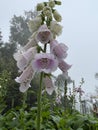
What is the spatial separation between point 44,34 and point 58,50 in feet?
0.46

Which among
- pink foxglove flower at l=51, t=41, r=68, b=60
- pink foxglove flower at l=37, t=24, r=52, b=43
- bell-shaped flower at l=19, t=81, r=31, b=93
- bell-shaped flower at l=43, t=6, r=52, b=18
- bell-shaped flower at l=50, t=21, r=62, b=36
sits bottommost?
bell-shaped flower at l=19, t=81, r=31, b=93

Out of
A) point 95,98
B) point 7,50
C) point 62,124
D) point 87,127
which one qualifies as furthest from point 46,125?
point 7,50

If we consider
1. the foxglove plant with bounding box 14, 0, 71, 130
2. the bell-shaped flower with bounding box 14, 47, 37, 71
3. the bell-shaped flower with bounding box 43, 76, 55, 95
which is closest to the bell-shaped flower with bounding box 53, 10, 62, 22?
the foxglove plant with bounding box 14, 0, 71, 130

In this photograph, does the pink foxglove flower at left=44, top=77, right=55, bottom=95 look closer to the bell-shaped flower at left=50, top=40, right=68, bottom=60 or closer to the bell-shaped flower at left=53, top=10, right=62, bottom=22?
the bell-shaped flower at left=50, top=40, right=68, bottom=60

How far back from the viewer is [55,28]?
2438 millimetres

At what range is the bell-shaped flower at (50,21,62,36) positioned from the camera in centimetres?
242

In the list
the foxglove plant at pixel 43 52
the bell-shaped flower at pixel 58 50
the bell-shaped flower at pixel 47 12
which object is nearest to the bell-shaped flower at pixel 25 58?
the foxglove plant at pixel 43 52


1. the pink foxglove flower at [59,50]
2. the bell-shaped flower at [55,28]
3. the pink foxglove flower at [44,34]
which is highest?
the bell-shaped flower at [55,28]

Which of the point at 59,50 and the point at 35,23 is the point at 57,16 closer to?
the point at 35,23

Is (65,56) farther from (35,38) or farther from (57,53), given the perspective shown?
(35,38)

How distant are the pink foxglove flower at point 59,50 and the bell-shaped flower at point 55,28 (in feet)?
0.35

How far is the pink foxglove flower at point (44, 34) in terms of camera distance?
7.77ft

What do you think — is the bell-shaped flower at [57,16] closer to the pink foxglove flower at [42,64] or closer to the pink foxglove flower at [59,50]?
the pink foxglove flower at [59,50]

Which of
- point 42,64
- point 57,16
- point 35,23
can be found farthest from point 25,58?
point 57,16
